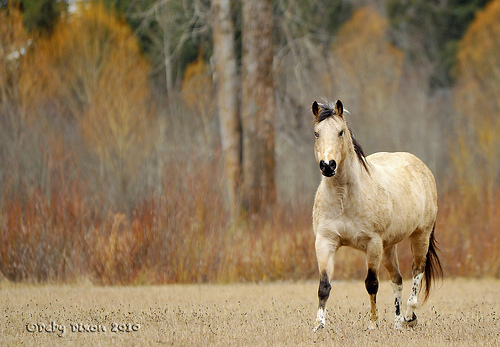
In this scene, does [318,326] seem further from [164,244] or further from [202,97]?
[202,97]

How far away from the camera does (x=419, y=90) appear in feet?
107

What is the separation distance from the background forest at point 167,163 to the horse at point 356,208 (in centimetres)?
428

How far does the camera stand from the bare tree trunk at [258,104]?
14.6m

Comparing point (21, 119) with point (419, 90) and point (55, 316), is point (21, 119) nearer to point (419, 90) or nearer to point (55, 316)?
point (55, 316)

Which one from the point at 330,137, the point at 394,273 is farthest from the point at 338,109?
the point at 394,273

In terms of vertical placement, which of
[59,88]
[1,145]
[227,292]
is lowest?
[227,292]

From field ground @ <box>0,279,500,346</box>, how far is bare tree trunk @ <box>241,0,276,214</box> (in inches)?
162

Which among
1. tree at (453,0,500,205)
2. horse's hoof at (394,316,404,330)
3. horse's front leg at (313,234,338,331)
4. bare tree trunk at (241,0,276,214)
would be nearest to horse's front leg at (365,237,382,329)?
horse's front leg at (313,234,338,331)

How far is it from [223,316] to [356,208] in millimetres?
2081

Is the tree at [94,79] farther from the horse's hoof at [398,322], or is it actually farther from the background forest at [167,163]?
the horse's hoof at [398,322]

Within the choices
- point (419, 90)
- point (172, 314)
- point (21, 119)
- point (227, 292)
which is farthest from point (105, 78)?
point (419, 90)

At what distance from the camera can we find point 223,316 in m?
7.73

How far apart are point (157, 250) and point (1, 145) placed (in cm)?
439

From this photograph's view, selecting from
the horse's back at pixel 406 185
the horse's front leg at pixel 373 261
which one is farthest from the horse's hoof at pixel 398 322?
the horse's back at pixel 406 185
